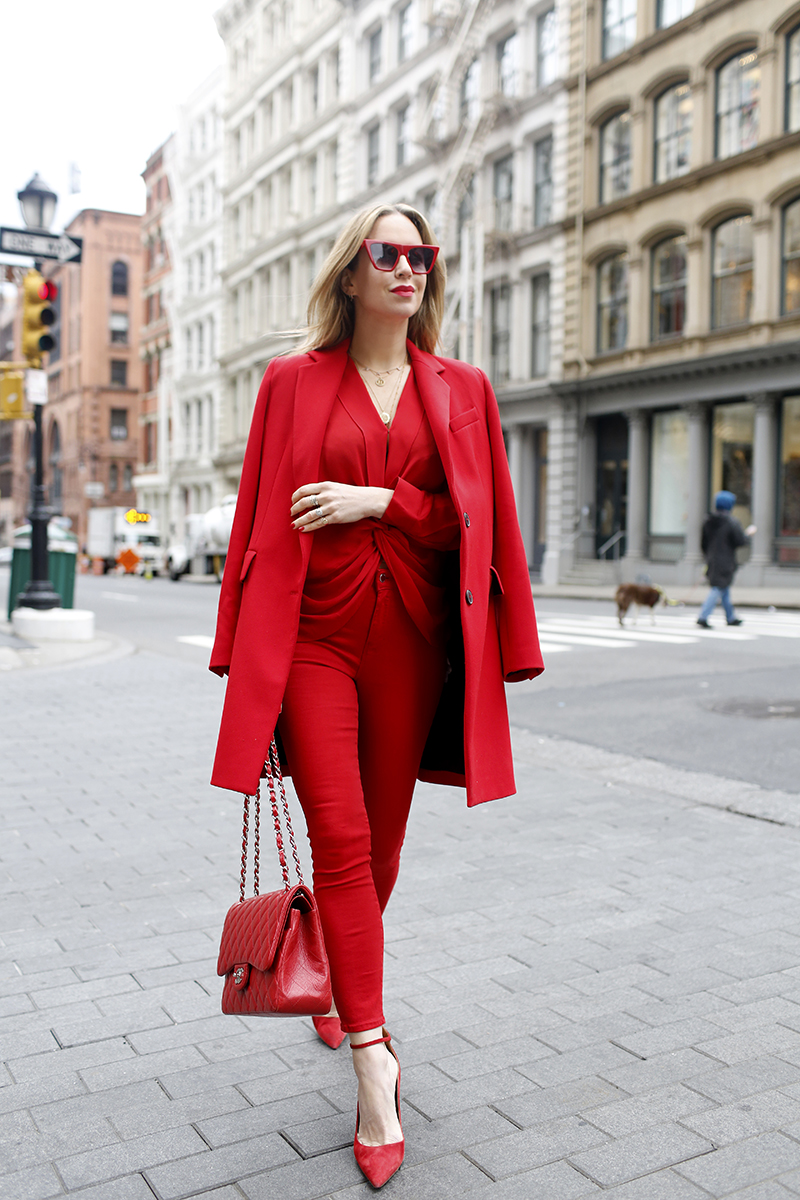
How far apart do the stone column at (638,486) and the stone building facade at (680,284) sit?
0.16 ft

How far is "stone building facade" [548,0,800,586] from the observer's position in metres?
24.6

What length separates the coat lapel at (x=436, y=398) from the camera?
2.70 metres

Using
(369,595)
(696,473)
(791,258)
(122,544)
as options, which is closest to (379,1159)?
(369,595)

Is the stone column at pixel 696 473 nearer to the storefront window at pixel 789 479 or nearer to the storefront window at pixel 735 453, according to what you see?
the storefront window at pixel 735 453

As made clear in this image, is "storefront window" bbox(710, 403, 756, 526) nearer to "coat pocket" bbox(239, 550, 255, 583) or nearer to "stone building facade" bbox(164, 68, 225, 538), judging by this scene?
"coat pocket" bbox(239, 550, 255, 583)

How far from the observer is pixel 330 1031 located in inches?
119

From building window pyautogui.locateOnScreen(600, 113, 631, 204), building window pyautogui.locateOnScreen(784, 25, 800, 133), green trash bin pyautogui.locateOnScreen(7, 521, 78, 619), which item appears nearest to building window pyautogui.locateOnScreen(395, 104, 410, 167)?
building window pyautogui.locateOnScreen(600, 113, 631, 204)

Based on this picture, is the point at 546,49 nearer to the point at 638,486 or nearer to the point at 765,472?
the point at 638,486

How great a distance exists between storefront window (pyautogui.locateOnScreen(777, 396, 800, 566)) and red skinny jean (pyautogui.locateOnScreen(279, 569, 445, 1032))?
2290cm

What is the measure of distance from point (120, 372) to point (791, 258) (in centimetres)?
6362

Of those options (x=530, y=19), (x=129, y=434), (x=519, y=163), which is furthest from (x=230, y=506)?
(x=129, y=434)

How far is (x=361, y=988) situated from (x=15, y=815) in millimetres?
3326

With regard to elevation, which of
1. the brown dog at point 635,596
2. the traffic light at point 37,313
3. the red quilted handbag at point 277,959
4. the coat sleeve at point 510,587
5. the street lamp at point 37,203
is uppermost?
the street lamp at point 37,203

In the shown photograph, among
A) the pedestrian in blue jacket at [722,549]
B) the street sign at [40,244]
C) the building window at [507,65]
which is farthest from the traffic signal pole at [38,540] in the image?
the building window at [507,65]
